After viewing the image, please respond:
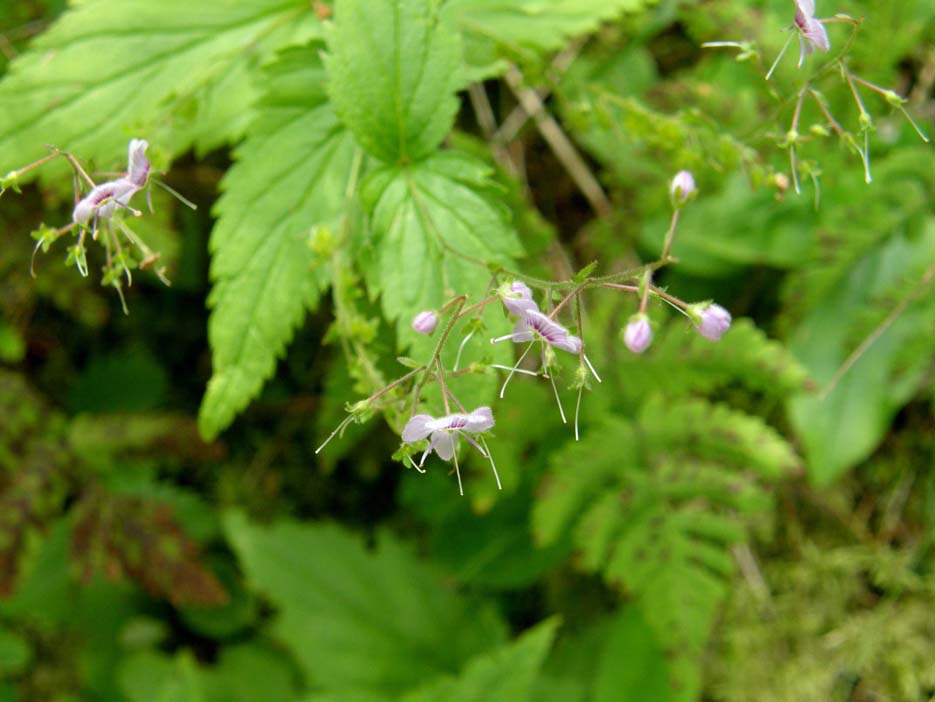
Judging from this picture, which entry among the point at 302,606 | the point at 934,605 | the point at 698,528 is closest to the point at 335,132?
the point at 698,528

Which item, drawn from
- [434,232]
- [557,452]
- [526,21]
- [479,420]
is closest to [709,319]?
[479,420]

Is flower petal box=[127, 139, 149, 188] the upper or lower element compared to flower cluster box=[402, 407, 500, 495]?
upper

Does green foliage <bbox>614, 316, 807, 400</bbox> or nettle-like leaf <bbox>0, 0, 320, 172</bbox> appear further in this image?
green foliage <bbox>614, 316, 807, 400</bbox>

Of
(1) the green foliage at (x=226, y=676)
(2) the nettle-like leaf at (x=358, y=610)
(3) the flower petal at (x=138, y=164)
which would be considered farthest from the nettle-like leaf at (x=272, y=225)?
(1) the green foliage at (x=226, y=676)

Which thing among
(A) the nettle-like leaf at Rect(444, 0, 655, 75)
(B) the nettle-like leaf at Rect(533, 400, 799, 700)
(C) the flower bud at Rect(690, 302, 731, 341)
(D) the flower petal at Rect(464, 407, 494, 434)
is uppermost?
(A) the nettle-like leaf at Rect(444, 0, 655, 75)

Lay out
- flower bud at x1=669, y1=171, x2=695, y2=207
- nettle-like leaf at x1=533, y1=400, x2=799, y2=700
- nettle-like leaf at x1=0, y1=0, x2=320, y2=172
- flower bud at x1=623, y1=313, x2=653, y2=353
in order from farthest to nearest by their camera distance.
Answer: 1. nettle-like leaf at x1=533, y1=400, x2=799, y2=700
2. nettle-like leaf at x1=0, y1=0, x2=320, y2=172
3. flower bud at x1=669, y1=171, x2=695, y2=207
4. flower bud at x1=623, y1=313, x2=653, y2=353

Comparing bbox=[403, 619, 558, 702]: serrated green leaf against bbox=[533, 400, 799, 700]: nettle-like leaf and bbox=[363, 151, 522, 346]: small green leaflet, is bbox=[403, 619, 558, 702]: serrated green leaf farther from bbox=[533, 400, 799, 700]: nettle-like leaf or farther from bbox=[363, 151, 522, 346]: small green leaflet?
bbox=[363, 151, 522, 346]: small green leaflet

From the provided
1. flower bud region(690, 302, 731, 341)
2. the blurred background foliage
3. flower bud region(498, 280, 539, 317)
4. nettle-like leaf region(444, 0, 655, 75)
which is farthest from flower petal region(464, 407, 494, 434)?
nettle-like leaf region(444, 0, 655, 75)
